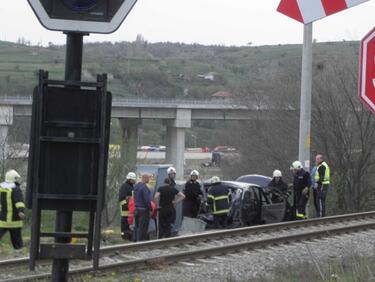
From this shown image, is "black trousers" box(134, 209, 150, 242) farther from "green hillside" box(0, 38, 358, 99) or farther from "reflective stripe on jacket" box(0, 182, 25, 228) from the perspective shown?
"green hillside" box(0, 38, 358, 99)

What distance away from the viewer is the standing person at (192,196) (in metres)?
18.1

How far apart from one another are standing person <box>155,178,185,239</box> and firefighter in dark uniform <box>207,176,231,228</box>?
863 millimetres

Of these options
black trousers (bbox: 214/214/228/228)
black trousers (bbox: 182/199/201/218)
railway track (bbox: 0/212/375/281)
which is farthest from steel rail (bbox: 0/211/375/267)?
black trousers (bbox: 182/199/201/218)

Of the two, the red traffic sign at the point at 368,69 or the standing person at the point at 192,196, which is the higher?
the red traffic sign at the point at 368,69

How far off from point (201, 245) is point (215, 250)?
1.27 m

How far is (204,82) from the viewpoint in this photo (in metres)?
138

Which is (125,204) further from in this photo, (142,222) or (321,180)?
(321,180)

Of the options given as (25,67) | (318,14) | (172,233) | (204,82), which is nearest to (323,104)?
(172,233)

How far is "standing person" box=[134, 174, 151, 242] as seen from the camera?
15.9 metres

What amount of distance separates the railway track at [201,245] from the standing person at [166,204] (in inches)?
64.9

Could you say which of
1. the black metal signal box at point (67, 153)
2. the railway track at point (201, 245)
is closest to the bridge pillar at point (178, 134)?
the railway track at point (201, 245)

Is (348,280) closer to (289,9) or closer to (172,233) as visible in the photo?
(289,9)

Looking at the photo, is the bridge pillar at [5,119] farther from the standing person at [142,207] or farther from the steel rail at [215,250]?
the steel rail at [215,250]

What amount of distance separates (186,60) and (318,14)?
162 m
